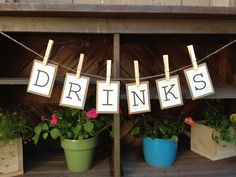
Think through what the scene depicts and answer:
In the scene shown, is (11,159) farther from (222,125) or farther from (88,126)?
→ (222,125)

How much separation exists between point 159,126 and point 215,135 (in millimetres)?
379

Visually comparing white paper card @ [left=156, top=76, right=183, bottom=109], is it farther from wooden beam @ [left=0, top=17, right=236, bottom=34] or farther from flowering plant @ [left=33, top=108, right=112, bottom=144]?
flowering plant @ [left=33, top=108, right=112, bottom=144]

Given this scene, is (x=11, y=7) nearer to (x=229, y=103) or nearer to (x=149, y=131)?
(x=149, y=131)

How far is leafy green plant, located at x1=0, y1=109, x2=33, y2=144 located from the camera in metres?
1.56

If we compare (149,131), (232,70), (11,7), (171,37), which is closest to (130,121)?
(149,131)

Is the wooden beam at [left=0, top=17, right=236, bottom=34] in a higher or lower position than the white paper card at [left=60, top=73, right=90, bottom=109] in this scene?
higher

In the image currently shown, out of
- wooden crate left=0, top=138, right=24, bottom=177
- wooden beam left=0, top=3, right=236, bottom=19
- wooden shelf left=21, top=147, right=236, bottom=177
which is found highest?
wooden beam left=0, top=3, right=236, bottom=19

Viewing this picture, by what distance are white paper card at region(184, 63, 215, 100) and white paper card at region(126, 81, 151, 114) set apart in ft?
0.71

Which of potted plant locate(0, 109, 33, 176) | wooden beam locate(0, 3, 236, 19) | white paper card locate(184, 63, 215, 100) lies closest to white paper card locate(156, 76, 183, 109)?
white paper card locate(184, 63, 215, 100)

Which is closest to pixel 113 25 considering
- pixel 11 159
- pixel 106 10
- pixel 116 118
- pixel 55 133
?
pixel 106 10

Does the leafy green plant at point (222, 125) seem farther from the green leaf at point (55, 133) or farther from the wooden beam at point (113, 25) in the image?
the green leaf at point (55, 133)

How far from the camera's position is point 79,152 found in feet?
5.31

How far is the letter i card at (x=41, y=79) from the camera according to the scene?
4.19ft

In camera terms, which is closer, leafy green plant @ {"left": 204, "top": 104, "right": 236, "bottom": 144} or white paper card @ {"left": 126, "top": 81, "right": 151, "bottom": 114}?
white paper card @ {"left": 126, "top": 81, "right": 151, "bottom": 114}
